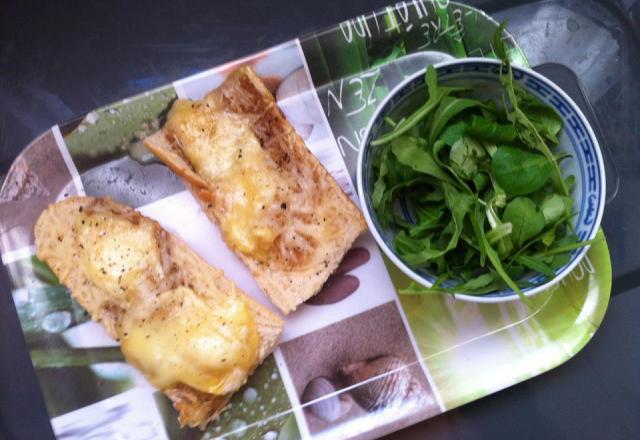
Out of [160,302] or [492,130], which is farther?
[160,302]

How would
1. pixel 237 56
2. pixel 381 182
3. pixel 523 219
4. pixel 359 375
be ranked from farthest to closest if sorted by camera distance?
pixel 237 56, pixel 359 375, pixel 381 182, pixel 523 219

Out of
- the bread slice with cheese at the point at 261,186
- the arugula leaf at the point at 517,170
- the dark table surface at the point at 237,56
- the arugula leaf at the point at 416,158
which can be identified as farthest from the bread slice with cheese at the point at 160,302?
the arugula leaf at the point at 517,170

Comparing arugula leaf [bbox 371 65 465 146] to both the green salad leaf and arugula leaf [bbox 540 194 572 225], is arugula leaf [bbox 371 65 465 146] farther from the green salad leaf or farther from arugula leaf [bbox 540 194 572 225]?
arugula leaf [bbox 540 194 572 225]

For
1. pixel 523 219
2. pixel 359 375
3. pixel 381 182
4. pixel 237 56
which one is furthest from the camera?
pixel 237 56

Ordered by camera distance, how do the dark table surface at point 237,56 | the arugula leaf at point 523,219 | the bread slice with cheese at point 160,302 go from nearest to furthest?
the arugula leaf at point 523,219 → the bread slice with cheese at point 160,302 → the dark table surface at point 237,56

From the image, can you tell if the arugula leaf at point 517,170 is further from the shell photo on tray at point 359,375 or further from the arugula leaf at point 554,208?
the shell photo on tray at point 359,375

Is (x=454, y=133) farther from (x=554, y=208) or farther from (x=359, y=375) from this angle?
(x=359, y=375)

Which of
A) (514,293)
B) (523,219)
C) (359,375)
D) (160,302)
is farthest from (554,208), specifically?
(160,302)
